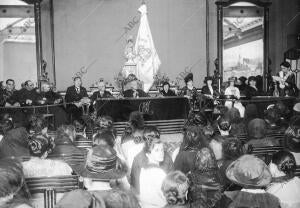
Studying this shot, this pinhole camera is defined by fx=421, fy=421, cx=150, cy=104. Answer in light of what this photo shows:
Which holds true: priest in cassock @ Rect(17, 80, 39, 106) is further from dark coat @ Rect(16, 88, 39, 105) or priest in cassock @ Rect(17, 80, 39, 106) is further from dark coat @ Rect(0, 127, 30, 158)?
dark coat @ Rect(0, 127, 30, 158)

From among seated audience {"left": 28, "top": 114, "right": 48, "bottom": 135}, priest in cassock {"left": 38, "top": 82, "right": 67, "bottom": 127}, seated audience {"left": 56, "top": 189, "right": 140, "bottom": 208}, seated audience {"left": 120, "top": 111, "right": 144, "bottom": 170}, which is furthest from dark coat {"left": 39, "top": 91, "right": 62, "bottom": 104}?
seated audience {"left": 56, "top": 189, "right": 140, "bottom": 208}

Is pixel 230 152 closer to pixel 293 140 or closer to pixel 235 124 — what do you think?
pixel 293 140

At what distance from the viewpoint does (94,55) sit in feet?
37.1

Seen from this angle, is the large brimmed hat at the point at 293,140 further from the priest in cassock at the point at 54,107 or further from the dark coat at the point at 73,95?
the dark coat at the point at 73,95

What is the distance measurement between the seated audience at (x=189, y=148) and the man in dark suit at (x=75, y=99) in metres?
5.08

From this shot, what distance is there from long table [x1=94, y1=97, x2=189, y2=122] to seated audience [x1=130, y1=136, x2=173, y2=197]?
4246mm

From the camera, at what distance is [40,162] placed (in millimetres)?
3076

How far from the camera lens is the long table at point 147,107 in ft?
23.6

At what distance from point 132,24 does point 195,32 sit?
68.9 inches

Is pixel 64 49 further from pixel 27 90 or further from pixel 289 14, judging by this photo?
pixel 289 14

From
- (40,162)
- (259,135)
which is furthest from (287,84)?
(40,162)

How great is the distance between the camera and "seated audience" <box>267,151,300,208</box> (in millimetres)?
2637

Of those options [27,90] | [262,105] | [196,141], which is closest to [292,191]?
[196,141]

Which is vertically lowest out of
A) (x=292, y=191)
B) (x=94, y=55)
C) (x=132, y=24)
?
(x=292, y=191)
